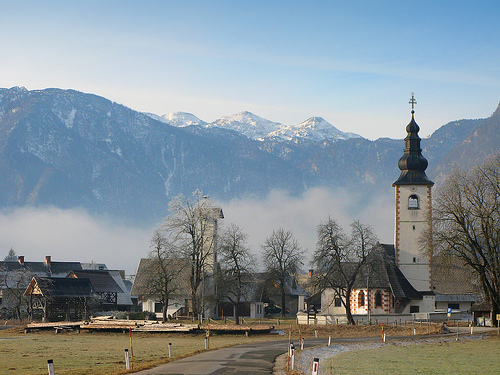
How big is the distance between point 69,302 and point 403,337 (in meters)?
44.9

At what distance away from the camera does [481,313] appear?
73.8 meters

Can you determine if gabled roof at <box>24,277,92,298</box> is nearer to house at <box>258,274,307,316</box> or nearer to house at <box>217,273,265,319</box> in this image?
house at <box>217,273,265,319</box>

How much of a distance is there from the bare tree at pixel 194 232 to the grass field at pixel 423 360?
33516mm

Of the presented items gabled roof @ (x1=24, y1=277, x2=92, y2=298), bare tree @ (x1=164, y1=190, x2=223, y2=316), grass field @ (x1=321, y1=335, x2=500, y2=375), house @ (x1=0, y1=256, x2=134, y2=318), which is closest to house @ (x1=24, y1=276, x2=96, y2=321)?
gabled roof @ (x1=24, y1=277, x2=92, y2=298)

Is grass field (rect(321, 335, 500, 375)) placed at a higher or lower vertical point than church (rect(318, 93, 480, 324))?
lower

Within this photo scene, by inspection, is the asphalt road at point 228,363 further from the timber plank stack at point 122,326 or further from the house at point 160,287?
the house at point 160,287

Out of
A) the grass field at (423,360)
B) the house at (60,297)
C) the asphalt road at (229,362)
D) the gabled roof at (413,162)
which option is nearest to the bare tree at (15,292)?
the house at (60,297)

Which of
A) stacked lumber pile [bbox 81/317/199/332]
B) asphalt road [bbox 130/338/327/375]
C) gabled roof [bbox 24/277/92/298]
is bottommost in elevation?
stacked lumber pile [bbox 81/317/199/332]

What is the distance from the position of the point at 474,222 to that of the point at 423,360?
Answer: 24.1 m

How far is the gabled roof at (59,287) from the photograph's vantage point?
81.3 m

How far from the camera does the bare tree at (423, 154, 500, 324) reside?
189 ft

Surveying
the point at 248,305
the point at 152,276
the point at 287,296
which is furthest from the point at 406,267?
the point at 152,276

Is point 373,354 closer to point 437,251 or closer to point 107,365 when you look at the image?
point 107,365

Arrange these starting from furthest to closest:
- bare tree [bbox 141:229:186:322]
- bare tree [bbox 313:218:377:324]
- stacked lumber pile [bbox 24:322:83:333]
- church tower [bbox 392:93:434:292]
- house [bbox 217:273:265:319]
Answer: house [bbox 217:273:265:319] → church tower [bbox 392:93:434:292] → bare tree [bbox 141:229:186:322] → bare tree [bbox 313:218:377:324] → stacked lumber pile [bbox 24:322:83:333]
